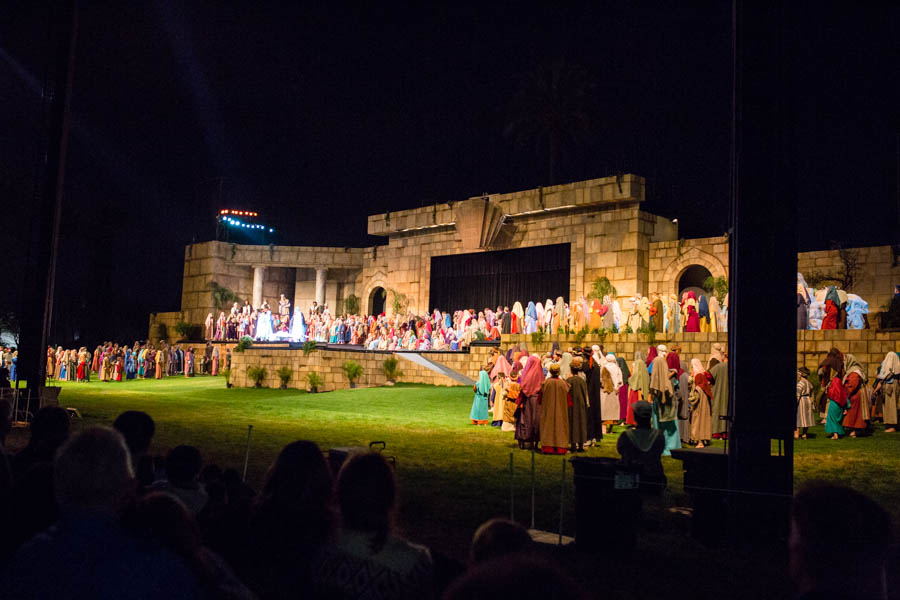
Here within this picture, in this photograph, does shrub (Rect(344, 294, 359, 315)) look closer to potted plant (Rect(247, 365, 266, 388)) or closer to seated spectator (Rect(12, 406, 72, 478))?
potted plant (Rect(247, 365, 266, 388))

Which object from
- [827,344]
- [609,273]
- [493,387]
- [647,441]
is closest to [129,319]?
[609,273]

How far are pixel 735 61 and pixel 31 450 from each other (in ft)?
19.0

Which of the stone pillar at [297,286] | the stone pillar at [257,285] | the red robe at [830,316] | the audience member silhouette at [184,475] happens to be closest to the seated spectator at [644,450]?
the audience member silhouette at [184,475]

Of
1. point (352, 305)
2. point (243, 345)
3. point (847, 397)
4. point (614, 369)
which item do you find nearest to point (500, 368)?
point (614, 369)

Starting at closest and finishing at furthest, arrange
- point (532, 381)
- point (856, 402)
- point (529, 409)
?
point (529, 409) → point (532, 381) → point (856, 402)

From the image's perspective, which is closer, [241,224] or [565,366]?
[565,366]

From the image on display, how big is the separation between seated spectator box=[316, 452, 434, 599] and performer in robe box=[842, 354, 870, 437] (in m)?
12.2

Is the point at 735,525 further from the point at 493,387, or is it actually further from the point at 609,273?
the point at 609,273

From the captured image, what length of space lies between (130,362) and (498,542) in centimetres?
3084

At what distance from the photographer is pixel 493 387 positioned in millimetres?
13789

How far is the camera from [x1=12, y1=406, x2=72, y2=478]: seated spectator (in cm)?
372

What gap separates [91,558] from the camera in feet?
5.71

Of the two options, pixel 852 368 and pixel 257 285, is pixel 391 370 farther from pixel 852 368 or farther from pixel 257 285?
pixel 257 285

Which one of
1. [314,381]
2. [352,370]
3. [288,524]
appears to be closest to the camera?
[288,524]
